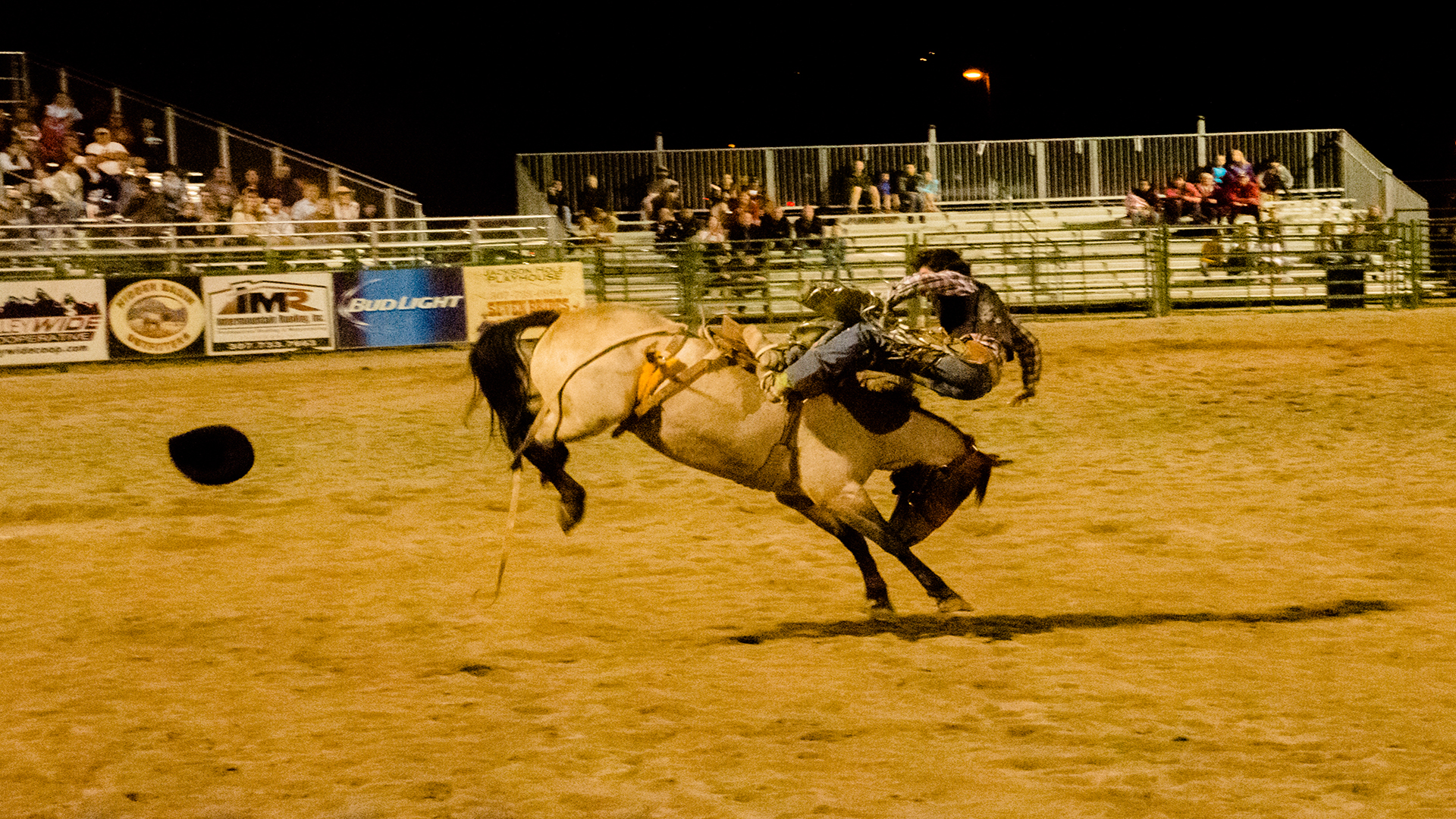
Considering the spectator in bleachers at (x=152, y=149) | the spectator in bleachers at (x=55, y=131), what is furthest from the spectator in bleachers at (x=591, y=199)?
the spectator in bleachers at (x=55, y=131)

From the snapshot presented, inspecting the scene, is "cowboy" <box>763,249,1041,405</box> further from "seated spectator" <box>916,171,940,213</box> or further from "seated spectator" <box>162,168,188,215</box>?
"seated spectator" <box>916,171,940,213</box>

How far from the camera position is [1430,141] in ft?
91.6

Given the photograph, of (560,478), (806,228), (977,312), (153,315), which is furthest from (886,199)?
(560,478)

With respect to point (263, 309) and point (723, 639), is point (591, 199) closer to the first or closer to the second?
point (263, 309)

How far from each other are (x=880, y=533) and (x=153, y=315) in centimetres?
1284

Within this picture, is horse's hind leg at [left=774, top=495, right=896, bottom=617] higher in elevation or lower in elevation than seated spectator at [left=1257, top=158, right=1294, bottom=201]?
lower

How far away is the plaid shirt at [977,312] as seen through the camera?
5.01m

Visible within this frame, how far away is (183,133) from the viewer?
712 inches

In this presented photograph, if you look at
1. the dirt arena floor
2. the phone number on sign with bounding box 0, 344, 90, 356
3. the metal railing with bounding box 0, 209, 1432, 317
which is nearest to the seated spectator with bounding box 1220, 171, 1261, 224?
the metal railing with bounding box 0, 209, 1432, 317

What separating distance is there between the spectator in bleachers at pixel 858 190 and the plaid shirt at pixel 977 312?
15.4m

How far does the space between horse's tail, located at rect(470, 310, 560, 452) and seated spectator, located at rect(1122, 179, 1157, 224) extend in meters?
16.7

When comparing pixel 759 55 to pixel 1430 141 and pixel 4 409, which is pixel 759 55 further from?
pixel 4 409

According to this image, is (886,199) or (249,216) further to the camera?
(886,199)

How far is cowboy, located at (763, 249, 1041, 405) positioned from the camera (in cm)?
492
